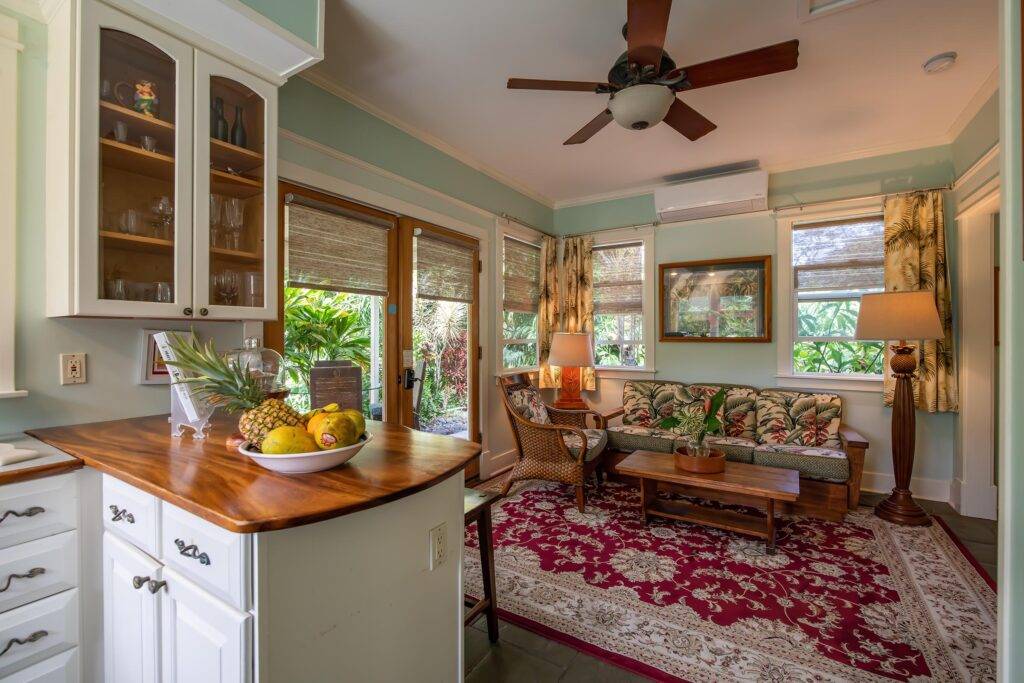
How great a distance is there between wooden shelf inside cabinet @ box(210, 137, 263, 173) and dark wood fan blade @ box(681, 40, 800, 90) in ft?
6.59

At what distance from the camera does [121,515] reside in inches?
51.4

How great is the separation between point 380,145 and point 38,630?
9.52ft

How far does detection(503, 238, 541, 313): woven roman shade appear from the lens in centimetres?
455

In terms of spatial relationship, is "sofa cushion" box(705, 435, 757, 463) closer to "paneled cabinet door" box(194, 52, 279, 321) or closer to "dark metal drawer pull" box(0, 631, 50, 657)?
"paneled cabinet door" box(194, 52, 279, 321)

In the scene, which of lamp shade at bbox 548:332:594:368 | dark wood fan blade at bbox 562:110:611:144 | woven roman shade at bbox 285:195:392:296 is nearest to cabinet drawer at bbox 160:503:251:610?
woven roman shade at bbox 285:195:392:296

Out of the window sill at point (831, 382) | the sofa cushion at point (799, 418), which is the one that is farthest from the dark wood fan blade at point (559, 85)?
the window sill at point (831, 382)

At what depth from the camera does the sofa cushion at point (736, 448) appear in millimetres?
3494

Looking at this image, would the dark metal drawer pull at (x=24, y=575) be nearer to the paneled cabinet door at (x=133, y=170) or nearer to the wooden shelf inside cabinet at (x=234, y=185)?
the paneled cabinet door at (x=133, y=170)

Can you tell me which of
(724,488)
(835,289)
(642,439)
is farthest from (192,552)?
(835,289)

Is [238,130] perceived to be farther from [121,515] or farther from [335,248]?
[121,515]

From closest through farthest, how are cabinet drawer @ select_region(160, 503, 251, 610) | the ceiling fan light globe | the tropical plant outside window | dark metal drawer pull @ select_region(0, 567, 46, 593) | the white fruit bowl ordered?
cabinet drawer @ select_region(160, 503, 251, 610), the white fruit bowl, dark metal drawer pull @ select_region(0, 567, 46, 593), the ceiling fan light globe, the tropical plant outside window

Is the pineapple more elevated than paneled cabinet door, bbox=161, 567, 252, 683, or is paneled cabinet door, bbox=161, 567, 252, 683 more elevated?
the pineapple

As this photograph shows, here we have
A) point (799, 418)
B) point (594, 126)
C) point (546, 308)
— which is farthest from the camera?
point (546, 308)

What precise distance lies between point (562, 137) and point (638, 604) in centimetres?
319
